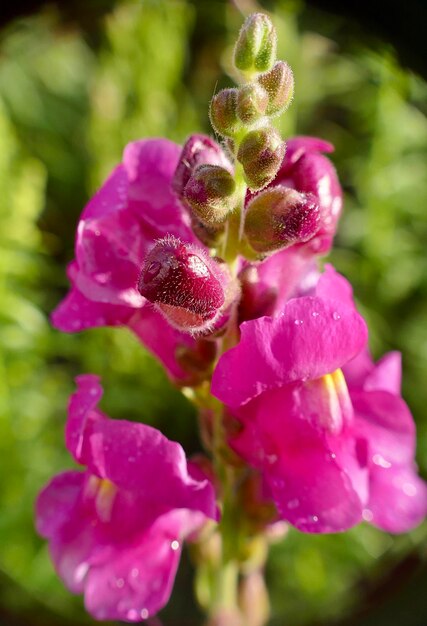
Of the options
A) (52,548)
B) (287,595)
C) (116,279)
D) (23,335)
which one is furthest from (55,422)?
(116,279)

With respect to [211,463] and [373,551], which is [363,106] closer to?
[373,551]

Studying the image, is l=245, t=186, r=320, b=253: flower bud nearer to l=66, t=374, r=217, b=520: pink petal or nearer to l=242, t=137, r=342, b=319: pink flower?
l=242, t=137, r=342, b=319: pink flower

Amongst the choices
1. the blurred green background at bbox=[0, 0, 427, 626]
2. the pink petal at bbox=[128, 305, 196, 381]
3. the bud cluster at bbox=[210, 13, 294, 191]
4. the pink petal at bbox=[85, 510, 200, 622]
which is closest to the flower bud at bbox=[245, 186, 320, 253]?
the bud cluster at bbox=[210, 13, 294, 191]

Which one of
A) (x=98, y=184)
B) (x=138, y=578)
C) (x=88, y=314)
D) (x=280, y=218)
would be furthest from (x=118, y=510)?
(x=98, y=184)

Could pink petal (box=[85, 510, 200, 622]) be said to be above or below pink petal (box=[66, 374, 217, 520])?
below

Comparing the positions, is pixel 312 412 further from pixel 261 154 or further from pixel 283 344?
pixel 261 154

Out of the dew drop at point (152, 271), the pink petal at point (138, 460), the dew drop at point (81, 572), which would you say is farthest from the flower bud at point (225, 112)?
the dew drop at point (81, 572)

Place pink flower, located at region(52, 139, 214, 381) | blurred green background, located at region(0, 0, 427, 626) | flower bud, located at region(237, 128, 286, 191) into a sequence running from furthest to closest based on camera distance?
blurred green background, located at region(0, 0, 427, 626)
pink flower, located at region(52, 139, 214, 381)
flower bud, located at region(237, 128, 286, 191)

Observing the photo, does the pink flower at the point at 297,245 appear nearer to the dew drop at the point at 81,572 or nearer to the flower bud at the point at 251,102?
the flower bud at the point at 251,102
